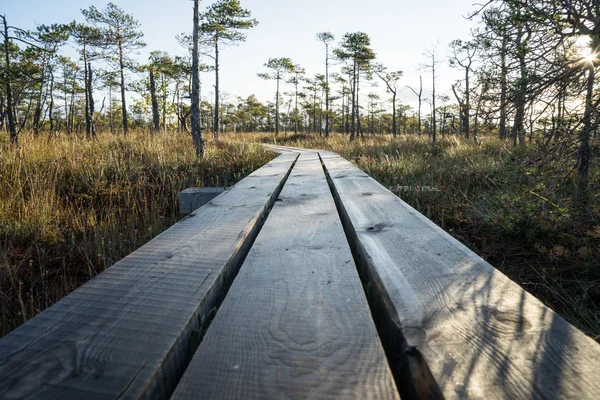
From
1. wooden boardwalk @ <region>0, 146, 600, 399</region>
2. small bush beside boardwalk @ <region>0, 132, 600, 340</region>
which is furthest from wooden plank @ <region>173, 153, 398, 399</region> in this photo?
small bush beside boardwalk @ <region>0, 132, 600, 340</region>

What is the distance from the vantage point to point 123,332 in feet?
1.94

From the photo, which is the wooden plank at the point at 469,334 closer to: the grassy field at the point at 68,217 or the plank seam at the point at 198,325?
the plank seam at the point at 198,325

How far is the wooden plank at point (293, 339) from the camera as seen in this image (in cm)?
47

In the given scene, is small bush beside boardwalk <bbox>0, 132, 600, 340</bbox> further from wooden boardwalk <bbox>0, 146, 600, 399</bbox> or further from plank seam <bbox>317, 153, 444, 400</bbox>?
plank seam <bbox>317, 153, 444, 400</bbox>

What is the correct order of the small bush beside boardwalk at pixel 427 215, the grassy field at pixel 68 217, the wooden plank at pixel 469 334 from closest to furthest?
the wooden plank at pixel 469 334 → the small bush beside boardwalk at pixel 427 215 → the grassy field at pixel 68 217

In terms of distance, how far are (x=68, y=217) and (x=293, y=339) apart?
306 centimetres

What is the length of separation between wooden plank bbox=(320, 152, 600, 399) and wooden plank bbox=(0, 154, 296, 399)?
1.42 ft

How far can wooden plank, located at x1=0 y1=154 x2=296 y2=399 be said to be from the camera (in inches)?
18.7

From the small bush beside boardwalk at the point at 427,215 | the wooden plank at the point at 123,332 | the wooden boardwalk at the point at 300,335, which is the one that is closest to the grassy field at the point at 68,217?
the small bush beside boardwalk at the point at 427,215

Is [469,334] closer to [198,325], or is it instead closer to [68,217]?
[198,325]

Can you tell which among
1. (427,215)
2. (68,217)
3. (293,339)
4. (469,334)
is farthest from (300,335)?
(68,217)

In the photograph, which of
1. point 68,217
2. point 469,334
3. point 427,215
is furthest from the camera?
point 427,215

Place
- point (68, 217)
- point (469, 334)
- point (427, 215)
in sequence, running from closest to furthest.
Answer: point (469, 334), point (68, 217), point (427, 215)

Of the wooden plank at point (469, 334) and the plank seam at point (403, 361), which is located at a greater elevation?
the wooden plank at point (469, 334)
